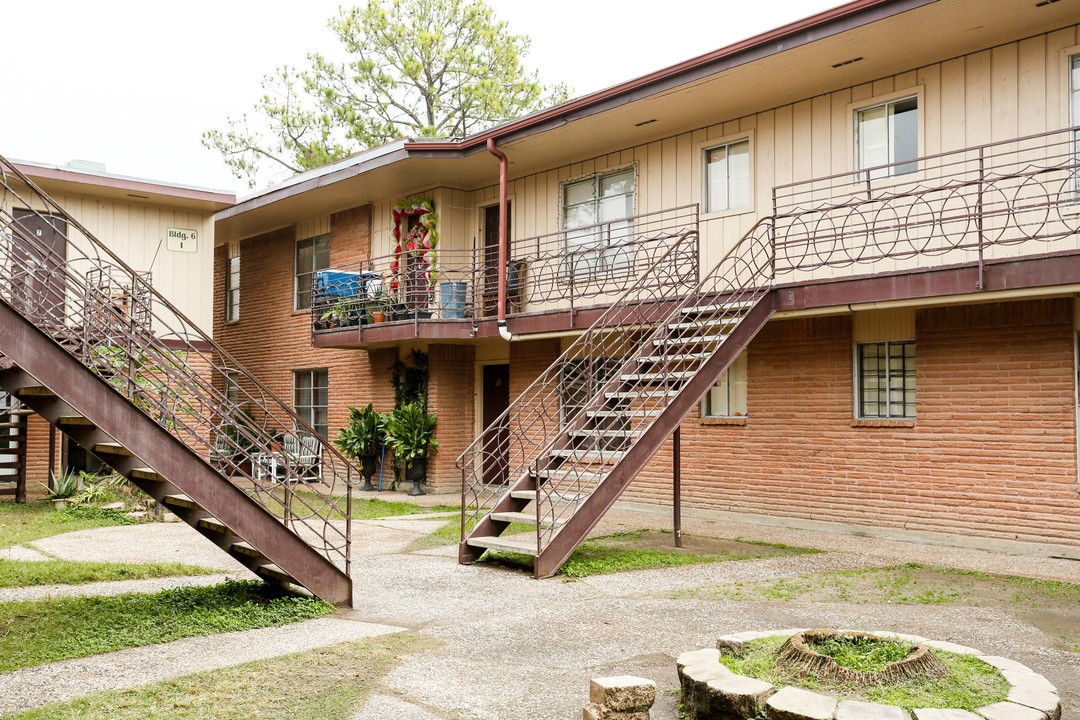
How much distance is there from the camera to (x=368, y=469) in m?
18.1

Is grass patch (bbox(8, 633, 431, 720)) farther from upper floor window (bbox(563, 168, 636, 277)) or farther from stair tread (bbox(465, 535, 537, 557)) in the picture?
upper floor window (bbox(563, 168, 636, 277))

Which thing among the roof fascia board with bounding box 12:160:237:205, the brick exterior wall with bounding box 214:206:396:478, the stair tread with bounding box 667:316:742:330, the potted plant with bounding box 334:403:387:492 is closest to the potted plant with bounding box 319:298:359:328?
the brick exterior wall with bounding box 214:206:396:478

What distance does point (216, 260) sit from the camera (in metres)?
23.8

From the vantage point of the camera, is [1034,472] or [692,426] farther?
[692,426]

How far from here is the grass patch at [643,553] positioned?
30.7 feet

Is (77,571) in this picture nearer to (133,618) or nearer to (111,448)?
(133,618)

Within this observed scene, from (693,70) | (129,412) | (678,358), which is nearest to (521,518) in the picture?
(678,358)

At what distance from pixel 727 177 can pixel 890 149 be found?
2458 mm

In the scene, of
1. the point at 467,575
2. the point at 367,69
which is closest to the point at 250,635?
the point at 467,575

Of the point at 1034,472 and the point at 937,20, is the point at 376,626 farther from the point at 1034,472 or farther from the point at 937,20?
the point at 937,20

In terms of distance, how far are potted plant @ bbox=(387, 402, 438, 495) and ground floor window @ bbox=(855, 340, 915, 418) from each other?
8013mm

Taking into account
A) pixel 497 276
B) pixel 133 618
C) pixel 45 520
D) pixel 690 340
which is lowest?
pixel 45 520

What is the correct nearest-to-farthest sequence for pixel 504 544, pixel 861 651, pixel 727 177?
pixel 861 651
pixel 504 544
pixel 727 177

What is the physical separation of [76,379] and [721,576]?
5.83 metres
